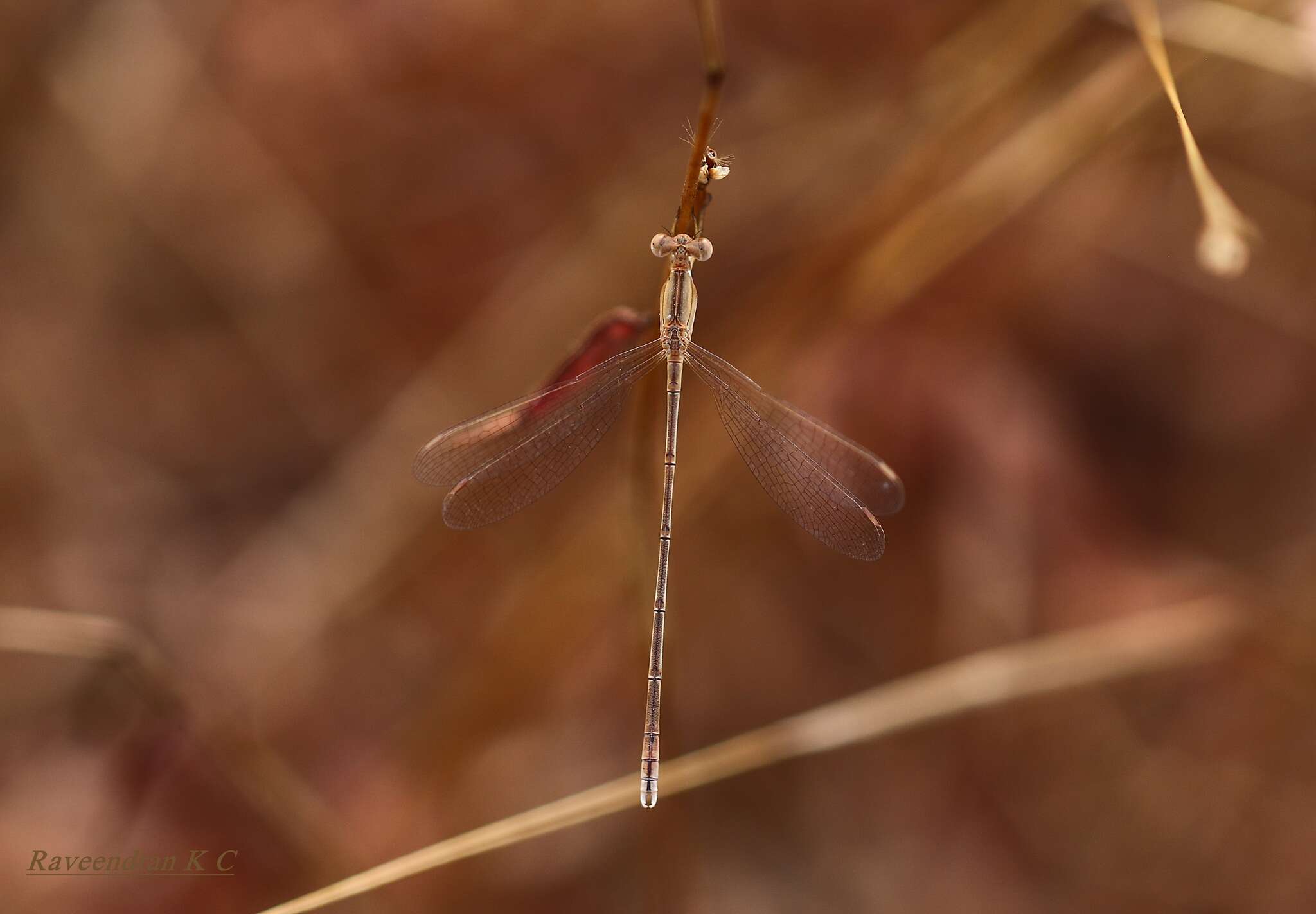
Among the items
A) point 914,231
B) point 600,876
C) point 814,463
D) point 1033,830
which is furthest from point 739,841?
point 914,231

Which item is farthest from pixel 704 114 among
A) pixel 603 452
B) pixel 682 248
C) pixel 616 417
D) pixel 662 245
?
pixel 603 452

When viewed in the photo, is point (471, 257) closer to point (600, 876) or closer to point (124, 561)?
point (124, 561)

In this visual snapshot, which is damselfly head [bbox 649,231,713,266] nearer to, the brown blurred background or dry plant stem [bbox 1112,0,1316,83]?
the brown blurred background

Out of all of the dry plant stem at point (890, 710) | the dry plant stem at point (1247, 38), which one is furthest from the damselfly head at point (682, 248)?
the dry plant stem at point (1247, 38)

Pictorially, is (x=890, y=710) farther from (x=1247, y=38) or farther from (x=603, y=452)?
(x=1247, y=38)

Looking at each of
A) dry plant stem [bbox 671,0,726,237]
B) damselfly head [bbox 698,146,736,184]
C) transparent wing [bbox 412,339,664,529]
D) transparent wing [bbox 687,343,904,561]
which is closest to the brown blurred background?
transparent wing [bbox 687,343,904,561]
